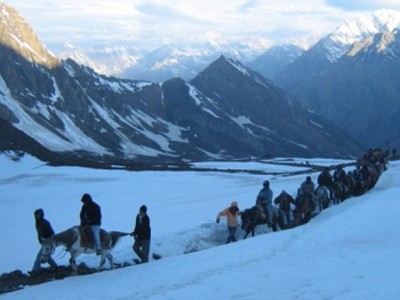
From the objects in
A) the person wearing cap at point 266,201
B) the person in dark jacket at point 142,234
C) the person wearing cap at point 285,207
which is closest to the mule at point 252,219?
the person wearing cap at point 266,201

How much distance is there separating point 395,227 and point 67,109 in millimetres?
150768

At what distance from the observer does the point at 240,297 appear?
1355cm

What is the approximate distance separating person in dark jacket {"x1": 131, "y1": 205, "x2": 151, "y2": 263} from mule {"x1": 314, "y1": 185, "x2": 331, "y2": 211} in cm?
1233

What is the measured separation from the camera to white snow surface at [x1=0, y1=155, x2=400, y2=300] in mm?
14242

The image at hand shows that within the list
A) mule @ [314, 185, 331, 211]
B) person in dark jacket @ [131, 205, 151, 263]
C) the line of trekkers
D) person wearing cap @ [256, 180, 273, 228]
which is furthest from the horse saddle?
mule @ [314, 185, 331, 211]

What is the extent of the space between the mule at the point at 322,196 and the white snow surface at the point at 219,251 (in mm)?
837

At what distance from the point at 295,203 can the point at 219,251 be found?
8213 mm

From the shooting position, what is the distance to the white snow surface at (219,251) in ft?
46.7

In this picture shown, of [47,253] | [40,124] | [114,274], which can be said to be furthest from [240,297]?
[40,124]

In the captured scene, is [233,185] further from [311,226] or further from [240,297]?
[240,297]

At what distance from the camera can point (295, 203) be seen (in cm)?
2689

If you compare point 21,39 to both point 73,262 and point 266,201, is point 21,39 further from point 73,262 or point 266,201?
point 73,262

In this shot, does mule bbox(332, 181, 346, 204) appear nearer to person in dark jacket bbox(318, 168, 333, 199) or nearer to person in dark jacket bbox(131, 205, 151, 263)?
person in dark jacket bbox(318, 168, 333, 199)

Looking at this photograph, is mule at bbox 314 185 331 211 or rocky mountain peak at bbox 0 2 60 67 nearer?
mule at bbox 314 185 331 211
